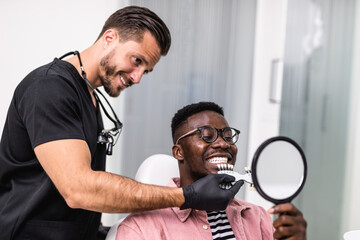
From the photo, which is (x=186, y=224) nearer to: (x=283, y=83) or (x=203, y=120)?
(x=203, y=120)

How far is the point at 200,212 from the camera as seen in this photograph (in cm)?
137

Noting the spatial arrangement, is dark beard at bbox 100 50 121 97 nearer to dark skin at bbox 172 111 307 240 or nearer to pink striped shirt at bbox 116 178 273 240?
dark skin at bbox 172 111 307 240

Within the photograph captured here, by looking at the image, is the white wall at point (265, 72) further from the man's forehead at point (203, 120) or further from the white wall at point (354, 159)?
the man's forehead at point (203, 120)

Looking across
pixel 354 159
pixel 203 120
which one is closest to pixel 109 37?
pixel 203 120

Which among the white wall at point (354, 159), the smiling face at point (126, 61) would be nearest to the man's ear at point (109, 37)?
the smiling face at point (126, 61)

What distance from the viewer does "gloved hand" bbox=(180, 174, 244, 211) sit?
3.83 feet

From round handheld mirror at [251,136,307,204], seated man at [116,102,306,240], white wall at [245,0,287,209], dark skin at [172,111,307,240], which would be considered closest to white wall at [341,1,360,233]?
white wall at [245,0,287,209]

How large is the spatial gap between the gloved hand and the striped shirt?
16 centimetres

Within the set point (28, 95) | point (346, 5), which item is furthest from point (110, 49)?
point (346, 5)

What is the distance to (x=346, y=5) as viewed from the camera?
9.14 feet

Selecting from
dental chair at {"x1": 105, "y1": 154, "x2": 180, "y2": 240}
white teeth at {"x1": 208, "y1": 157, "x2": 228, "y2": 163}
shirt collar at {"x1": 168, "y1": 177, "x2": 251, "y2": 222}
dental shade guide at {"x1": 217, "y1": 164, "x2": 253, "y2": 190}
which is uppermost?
white teeth at {"x1": 208, "y1": 157, "x2": 228, "y2": 163}

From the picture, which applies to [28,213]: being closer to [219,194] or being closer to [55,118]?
[55,118]

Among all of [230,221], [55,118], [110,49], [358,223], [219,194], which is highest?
[110,49]

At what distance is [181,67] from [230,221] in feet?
4.63
